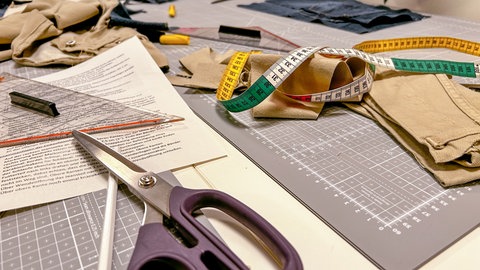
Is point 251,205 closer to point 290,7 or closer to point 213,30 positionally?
point 213,30

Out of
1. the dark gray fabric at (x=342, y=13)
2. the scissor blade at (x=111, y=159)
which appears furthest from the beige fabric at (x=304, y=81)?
the dark gray fabric at (x=342, y=13)

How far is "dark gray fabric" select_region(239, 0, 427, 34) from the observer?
103cm

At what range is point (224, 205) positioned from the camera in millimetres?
340

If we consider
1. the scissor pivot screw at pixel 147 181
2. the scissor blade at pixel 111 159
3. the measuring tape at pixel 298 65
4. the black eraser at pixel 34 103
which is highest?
the measuring tape at pixel 298 65

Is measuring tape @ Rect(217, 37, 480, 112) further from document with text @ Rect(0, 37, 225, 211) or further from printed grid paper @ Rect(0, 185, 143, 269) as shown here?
printed grid paper @ Rect(0, 185, 143, 269)

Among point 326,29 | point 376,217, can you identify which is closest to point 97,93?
point 376,217

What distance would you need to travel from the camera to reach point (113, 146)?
0.47 m

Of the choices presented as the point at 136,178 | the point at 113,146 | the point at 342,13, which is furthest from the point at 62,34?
the point at 342,13

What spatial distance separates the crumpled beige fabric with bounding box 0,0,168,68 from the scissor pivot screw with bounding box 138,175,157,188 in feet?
1.37

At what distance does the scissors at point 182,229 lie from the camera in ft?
0.93

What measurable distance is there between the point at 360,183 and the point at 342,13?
0.88 metres

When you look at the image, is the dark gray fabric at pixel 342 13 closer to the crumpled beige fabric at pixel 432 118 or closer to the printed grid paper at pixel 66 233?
the crumpled beige fabric at pixel 432 118

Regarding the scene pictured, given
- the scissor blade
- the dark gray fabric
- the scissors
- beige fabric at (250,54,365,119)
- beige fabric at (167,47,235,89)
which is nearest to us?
the scissors

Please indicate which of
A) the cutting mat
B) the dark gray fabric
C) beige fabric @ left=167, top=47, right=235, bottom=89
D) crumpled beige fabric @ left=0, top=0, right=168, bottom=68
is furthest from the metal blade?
the dark gray fabric
